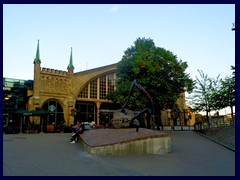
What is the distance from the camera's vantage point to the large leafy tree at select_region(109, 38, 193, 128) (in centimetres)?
2314

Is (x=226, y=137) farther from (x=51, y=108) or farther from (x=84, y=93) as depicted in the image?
(x=84, y=93)

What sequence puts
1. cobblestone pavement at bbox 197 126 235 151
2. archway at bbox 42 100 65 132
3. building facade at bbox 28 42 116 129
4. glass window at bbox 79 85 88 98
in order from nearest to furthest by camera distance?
1. cobblestone pavement at bbox 197 126 235 151
2. building facade at bbox 28 42 116 129
3. archway at bbox 42 100 65 132
4. glass window at bbox 79 85 88 98

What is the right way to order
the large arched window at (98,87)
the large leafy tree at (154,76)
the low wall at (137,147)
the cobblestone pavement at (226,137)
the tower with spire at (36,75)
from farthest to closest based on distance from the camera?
the large arched window at (98,87) → the tower with spire at (36,75) → the large leafy tree at (154,76) → the cobblestone pavement at (226,137) → the low wall at (137,147)

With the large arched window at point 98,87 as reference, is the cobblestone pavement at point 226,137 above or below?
below

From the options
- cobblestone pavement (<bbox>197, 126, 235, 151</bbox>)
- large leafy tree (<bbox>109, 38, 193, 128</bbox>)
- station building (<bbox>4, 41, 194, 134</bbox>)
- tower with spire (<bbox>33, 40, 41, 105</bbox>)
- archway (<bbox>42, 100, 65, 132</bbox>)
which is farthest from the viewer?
archway (<bbox>42, 100, 65, 132</bbox>)

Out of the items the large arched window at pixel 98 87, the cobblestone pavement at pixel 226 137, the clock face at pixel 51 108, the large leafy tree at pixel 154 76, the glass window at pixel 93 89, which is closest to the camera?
the cobblestone pavement at pixel 226 137

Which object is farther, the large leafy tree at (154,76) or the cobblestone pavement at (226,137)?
the large leafy tree at (154,76)

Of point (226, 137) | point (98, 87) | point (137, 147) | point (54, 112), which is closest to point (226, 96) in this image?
point (226, 137)

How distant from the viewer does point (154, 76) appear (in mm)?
23109

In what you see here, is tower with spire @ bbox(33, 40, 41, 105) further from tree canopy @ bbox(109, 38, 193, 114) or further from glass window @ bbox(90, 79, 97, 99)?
tree canopy @ bbox(109, 38, 193, 114)

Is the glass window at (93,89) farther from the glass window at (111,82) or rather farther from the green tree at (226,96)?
the green tree at (226,96)

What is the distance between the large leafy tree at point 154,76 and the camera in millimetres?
23141

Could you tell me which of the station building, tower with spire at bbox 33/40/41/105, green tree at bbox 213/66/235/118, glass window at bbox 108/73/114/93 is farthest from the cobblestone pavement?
tower with spire at bbox 33/40/41/105

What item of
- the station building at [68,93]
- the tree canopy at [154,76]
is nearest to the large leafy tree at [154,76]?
Result: the tree canopy at [154,76]
